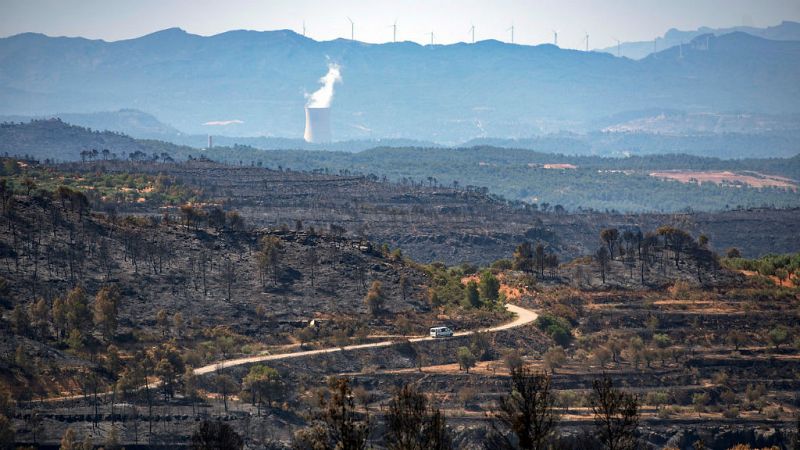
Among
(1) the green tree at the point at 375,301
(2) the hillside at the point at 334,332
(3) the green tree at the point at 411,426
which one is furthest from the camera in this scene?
(1) the green tree at the point at 375,301

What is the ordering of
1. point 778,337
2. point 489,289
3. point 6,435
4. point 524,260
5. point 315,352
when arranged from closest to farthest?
1. point 6,435
2. point 315,352
3. point 778,337
4. point 489,289
5. point 524,260

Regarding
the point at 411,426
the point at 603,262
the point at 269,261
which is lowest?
the point at 603,262

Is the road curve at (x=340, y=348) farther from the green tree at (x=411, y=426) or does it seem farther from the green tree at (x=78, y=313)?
the green tree at (x=411, y=426)

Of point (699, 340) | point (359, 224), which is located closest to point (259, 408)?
point (699, 340)

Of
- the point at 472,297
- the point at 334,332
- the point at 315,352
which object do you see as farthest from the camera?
the point at 472,297

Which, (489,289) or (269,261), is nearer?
(269,261)

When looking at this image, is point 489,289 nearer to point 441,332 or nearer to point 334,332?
point 441,332

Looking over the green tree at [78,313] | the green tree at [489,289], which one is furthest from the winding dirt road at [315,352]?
the green tree at [78,313]

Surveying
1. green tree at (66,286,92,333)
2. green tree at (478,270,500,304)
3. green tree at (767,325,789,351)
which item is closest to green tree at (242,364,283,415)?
green tree at (66,286,92,333)

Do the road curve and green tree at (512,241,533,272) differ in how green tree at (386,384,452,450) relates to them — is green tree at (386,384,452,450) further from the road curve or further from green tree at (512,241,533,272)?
green tree at (512,241,533,272)

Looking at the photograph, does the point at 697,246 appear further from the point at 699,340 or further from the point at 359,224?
the point at 359,224

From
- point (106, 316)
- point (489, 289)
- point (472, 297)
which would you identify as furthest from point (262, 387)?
point (489, 289)
